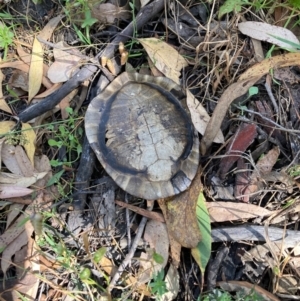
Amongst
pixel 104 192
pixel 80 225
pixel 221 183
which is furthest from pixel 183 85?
pixel 80 225

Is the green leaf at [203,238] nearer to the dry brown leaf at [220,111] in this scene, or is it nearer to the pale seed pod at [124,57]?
the dry brown leaf at [220,111]

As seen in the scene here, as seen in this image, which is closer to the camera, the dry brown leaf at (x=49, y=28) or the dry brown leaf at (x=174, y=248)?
the dry brown leaf at (x=174, y=248)

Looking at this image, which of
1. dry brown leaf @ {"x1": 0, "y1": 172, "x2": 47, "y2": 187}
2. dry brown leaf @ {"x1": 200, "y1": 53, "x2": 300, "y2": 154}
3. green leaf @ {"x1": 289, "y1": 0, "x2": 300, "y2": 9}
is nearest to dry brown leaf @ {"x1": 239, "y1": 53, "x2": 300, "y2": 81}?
dry brown leaf @ {"x1": 200, "y1": 53, "x2": 300, "y2": 154}

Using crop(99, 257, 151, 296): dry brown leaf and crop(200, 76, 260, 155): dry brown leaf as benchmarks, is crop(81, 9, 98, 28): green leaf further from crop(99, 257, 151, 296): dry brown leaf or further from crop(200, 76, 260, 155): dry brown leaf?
crop(99, 257, 151, 296): dry brown leaf

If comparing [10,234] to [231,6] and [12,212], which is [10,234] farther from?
[231,6]

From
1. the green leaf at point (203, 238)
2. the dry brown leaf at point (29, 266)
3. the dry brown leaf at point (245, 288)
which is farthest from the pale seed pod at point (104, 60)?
the dry brown leaf at point (245, 288)

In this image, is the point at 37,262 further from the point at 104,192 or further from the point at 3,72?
the point at 3,72
